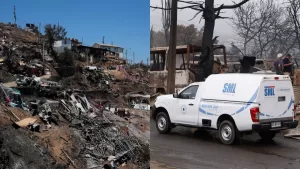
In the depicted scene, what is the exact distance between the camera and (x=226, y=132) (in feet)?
13.6

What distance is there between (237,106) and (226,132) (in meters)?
0.28

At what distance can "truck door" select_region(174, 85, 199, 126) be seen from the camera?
3.85 metres

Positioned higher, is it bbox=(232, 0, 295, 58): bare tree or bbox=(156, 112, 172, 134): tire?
bbox=(232, 0, 295, 58): bare tree

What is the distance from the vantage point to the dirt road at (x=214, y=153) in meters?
3.64

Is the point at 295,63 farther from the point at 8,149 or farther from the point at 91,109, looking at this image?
the point at 8,149

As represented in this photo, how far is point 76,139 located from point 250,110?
1.87 meters

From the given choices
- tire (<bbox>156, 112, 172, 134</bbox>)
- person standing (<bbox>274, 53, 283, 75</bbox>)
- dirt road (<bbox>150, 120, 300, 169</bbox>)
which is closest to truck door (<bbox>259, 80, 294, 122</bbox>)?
person standing (<bbox>274, 53, 283, 75</bbox>)

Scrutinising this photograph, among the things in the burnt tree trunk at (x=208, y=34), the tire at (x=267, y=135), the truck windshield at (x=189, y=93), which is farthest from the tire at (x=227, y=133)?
the burnt tree trunk at (x=208, y=34)

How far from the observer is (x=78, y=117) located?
10.1 ft

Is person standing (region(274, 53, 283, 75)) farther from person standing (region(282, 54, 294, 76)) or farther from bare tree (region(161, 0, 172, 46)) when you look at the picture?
bare tree (region(161, 0, 172, 46))

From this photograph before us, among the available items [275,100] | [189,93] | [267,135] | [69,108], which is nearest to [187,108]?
[189,93]

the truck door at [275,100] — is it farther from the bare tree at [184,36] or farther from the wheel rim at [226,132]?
the bare tree at [184,36]

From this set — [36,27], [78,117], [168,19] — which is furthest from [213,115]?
[36,27]

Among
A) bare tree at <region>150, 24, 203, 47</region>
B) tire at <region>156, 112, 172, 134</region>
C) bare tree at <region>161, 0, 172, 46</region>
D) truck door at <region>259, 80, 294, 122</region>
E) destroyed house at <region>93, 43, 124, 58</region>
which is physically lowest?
tire at <region>156, 112, 172, 134</region>
